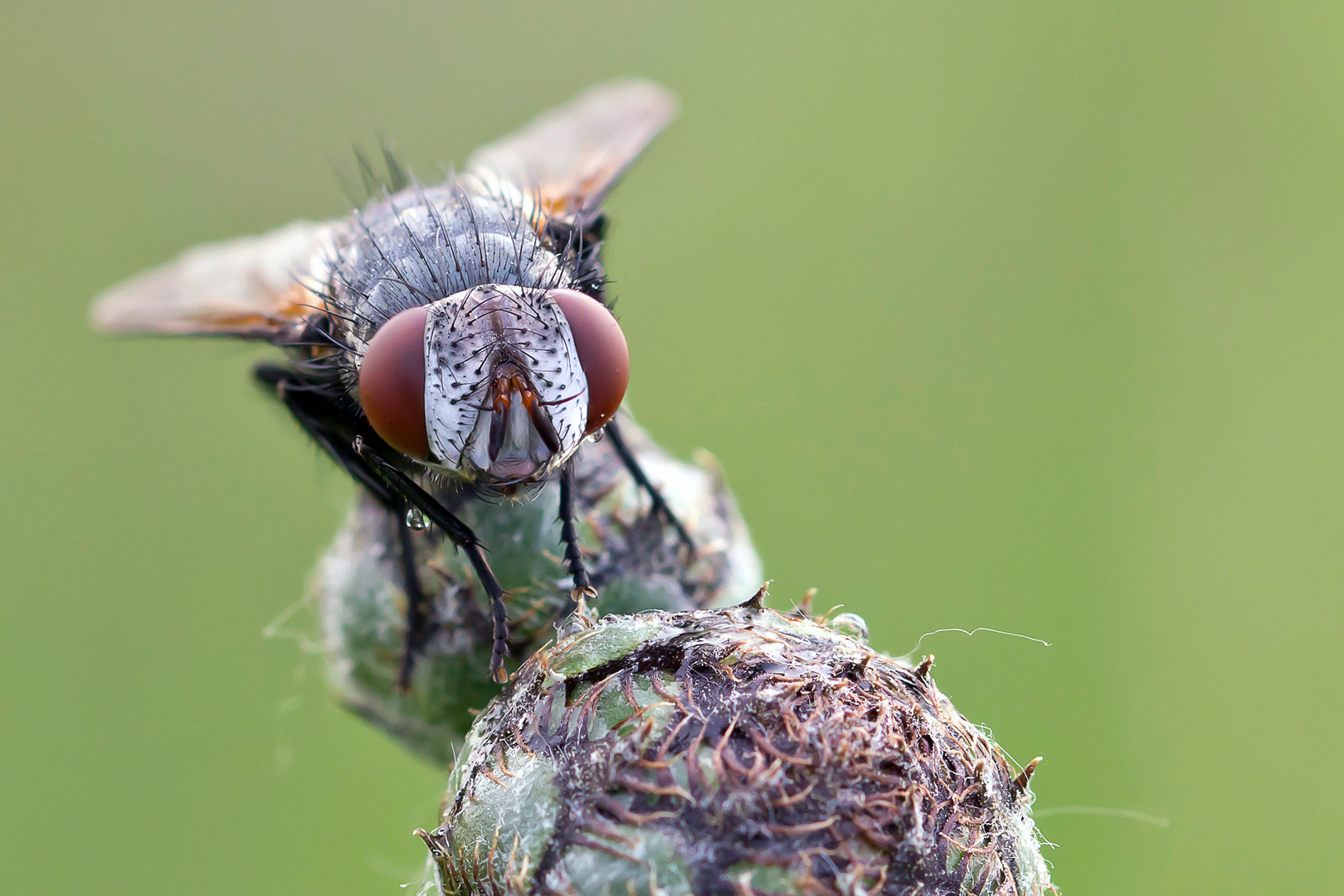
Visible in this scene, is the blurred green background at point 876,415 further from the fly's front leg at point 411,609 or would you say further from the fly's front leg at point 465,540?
the fly's front leg at point 465,540

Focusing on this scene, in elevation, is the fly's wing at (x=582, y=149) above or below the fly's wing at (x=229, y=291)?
above

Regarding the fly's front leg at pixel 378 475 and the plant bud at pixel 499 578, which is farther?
the plant bud at pixel 499 578

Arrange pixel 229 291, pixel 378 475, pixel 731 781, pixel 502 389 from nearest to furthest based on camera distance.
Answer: pixel 731 781 → pixel 502 389 → pixel 378 475 → pixel 229 291

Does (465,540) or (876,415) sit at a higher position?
(465,540)

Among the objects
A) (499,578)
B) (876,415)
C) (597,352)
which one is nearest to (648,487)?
(499,578)

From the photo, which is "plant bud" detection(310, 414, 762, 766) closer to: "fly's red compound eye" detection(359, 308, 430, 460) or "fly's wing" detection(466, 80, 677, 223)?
"fly's red compound eye" detection(359, 308, 430, 460)

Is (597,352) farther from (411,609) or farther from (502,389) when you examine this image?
(411,609)

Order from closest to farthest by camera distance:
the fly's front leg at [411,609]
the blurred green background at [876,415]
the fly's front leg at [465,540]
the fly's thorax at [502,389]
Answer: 1. the fly's thorax at [502,389]
2. the fly's front leg at [465,540]
3. the fly's front leg at [411,609]
4. the blurred green background at [876,415]

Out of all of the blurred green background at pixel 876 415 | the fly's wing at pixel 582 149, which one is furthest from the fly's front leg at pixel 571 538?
the blurred green background at pixel 876 415
